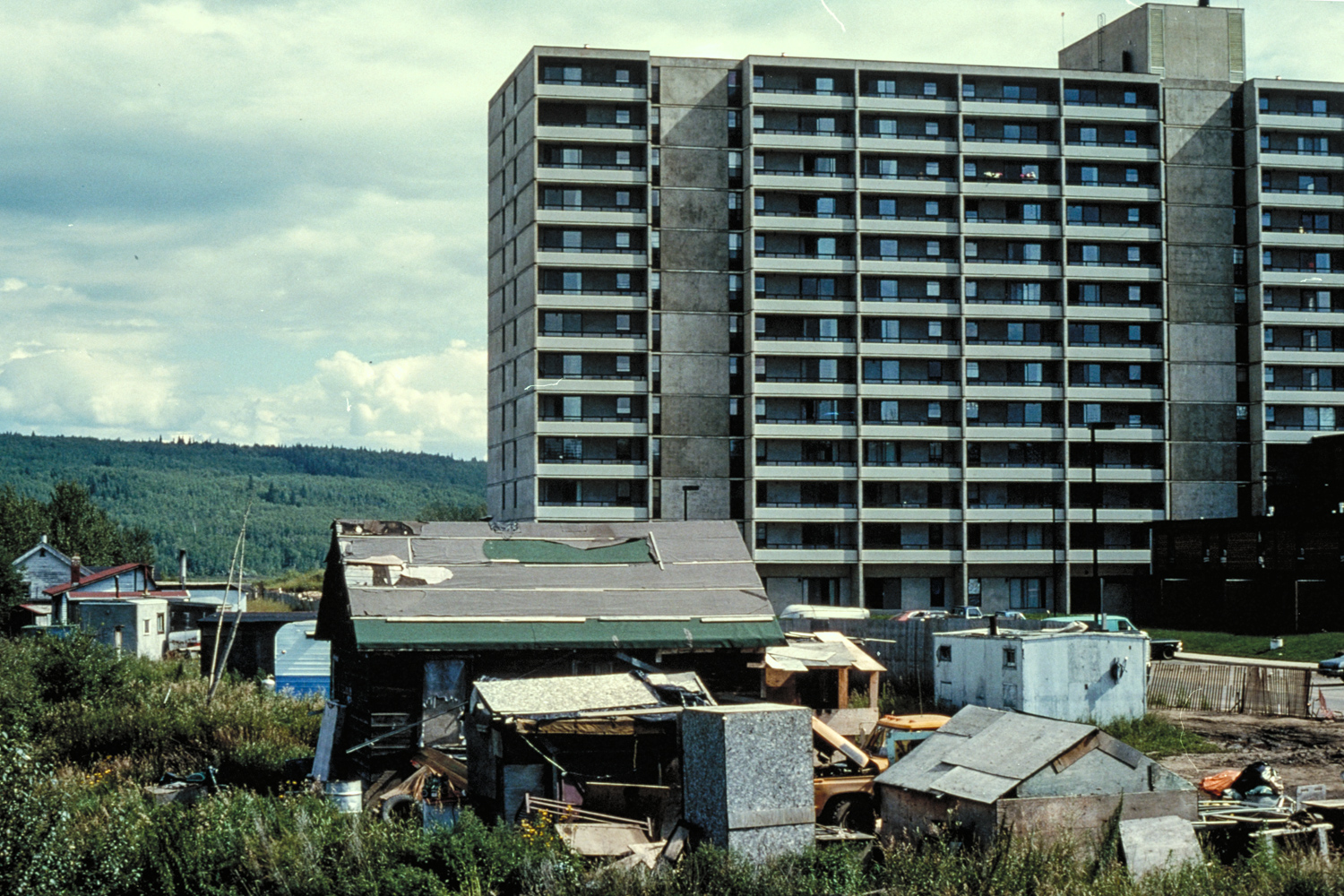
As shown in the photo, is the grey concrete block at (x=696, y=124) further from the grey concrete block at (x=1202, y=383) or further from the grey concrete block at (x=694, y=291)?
the grey concrete block at (x=1202, y=383)

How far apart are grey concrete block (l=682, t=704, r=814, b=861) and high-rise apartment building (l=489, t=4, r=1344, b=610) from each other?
6104 cm

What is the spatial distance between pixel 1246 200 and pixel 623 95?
138 feet

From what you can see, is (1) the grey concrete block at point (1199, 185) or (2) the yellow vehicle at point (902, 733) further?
(1) the grey concrete block at point (1199, 185)

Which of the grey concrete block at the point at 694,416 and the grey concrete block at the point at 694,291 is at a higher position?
the grey concrete block at the point at 694,291

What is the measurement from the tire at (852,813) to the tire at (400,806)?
7.22 m

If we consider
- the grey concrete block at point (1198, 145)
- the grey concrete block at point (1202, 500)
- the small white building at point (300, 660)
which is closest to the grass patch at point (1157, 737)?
the small white building at point (300, 660)

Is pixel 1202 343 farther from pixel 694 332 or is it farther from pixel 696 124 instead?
pixel 696 124

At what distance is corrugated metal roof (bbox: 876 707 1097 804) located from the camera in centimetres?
1820

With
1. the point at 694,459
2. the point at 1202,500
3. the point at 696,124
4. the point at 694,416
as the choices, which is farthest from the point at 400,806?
the point at 1202,500

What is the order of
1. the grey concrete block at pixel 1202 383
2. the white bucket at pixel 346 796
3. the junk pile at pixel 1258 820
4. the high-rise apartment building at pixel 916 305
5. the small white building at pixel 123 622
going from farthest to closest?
the grey concrete block at pixel 1202 383
the high-rise apartment building at pixel 916 305
the small white building at pixel 123 622
the white bucket at pixel 346 796
the junk pile at pixel 1258 820

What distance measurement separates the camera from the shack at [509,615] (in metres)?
25.2

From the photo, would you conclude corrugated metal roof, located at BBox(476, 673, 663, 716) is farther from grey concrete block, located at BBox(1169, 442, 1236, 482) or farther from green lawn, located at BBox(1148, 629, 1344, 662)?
grey concrete block, located at BBox(1169, 442, 1236, 482)

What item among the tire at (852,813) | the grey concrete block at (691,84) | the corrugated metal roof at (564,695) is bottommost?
the tire at (852,813)

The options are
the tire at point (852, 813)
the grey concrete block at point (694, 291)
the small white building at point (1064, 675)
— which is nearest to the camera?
the tire at point (852, 813)
